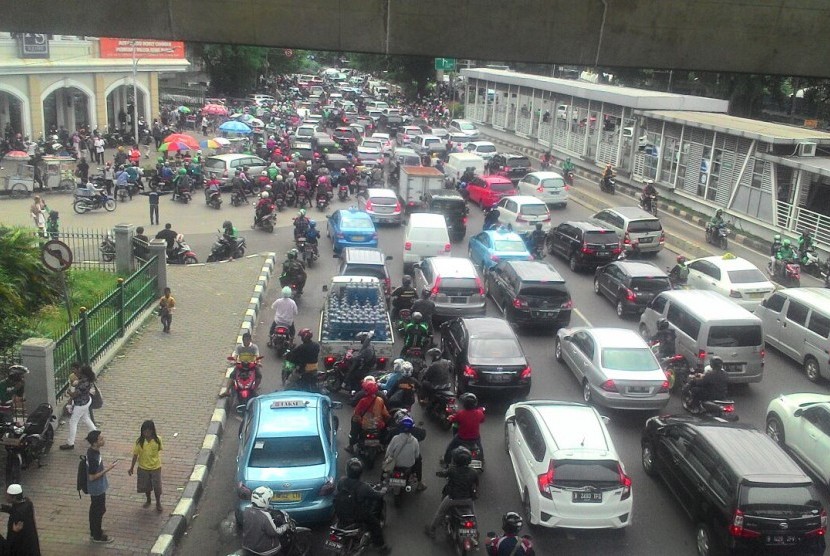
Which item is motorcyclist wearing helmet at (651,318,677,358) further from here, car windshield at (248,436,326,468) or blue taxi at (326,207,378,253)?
blue taxi at (326,207,378,253)

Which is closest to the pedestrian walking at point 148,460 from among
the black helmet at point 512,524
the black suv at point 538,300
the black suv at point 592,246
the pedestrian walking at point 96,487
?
the pedestrian walking at point 96,487

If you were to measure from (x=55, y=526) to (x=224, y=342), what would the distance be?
712 centimetres

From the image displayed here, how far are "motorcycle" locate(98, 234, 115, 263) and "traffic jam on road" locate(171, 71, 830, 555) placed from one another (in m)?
5.01

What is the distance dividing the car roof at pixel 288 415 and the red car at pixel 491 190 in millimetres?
21292

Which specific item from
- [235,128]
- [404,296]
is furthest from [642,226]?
[235,128]

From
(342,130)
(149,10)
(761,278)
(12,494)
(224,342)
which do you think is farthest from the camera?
(342,130)

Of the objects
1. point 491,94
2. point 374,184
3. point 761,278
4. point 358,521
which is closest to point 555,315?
point 761,278

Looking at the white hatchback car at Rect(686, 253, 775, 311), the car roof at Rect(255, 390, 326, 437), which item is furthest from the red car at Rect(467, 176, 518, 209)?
the car roof at Rect(255, 390, 326, 437)

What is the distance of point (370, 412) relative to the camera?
11.7 m

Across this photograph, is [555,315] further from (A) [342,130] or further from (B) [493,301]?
(A) [342,130]

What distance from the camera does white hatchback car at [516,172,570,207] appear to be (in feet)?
106

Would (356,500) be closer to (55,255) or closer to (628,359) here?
(55,255)

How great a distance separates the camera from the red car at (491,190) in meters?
31.9

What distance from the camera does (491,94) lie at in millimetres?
59875
